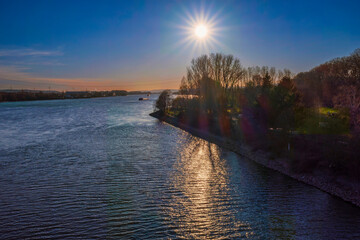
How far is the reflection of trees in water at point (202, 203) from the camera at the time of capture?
1021cm

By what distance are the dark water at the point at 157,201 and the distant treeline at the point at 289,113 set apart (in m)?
3.18

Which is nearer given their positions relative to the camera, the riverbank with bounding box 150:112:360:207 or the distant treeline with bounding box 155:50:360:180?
the riverbank with bounding box 150:112:360:207

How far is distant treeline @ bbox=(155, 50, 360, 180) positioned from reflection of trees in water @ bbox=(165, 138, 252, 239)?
656 centimetres

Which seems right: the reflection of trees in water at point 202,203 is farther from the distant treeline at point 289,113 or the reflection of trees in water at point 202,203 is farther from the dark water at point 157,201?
Result: the distant treeline at point 289,113

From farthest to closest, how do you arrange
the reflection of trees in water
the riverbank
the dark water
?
1. the riverbank
2. the reflection of trees in water
3. the dark water

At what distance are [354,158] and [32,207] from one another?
62.8 ft

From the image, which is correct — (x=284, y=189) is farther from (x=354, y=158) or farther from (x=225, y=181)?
(x=354, y=158)

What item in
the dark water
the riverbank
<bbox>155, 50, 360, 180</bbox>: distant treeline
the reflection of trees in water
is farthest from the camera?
<bbox>155, 50, 360, 180</bbox>: distant treeline

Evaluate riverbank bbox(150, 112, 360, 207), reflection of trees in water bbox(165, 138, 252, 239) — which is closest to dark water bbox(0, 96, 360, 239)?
reflection of trees in water bbox(165, 138, 252, 239)

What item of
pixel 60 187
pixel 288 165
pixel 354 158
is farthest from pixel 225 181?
pixel 60 187

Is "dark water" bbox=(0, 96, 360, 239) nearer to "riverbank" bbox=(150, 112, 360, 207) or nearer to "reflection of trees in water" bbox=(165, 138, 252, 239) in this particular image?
"reflection of trees in water" bbox=(165, 138, 252, 239)

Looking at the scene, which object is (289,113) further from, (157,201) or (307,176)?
(157,201)

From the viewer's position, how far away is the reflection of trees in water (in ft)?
33.5

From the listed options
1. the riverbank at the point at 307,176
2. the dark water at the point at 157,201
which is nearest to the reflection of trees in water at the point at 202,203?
the dark water at the point at 157,201
